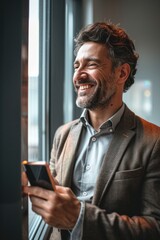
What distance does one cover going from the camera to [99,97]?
3.37ft

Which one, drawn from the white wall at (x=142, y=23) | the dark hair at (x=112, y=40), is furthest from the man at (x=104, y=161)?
the white wall at (x=142, y=23)

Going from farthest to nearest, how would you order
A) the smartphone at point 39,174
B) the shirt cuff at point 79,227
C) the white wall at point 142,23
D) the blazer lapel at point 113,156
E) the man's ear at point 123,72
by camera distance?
1. the white wall at point 142,23
2. the man's ear at point 123,72
3. the blazer lapel at point 113,156
4. the shirt cuff at point 79,227
5. the smartphone at point 39,174

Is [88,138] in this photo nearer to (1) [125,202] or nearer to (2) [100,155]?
(2) [100,155]

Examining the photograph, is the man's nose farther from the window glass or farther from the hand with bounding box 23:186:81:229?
the hand with bounding box 23:186:81:229

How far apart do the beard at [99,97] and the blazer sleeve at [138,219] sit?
0.93ft

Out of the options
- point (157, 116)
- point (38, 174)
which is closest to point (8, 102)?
point (38, 174)

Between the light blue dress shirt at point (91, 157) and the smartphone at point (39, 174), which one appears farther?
the light blue dress shirt at point (91, 157)

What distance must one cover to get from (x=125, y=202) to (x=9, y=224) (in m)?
0.45

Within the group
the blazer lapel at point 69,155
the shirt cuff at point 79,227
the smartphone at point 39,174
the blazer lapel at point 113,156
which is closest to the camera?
the smartphone at point 39,174

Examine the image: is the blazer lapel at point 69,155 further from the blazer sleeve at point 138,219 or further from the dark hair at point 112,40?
the dark hair at point 112,40

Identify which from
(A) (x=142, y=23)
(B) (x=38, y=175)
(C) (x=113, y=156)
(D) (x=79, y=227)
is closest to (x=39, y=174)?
(B) (x=38, y=175)

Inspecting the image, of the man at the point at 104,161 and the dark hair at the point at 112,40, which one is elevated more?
the dark hair at the point at 112,40

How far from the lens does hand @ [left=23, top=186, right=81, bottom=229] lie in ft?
2.37

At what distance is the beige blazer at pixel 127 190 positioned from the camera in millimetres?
821
